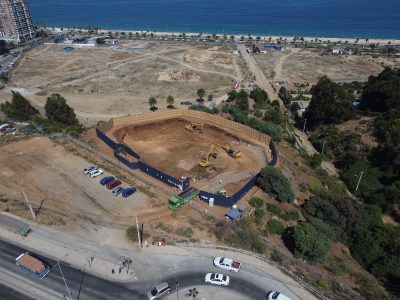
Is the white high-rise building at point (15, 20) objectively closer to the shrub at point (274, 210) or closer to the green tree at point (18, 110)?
the green tree at point (18, 110)

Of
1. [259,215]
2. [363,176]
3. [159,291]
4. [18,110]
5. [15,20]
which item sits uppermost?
[15,20]

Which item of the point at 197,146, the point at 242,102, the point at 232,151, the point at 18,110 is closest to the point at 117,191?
the point at 197,146

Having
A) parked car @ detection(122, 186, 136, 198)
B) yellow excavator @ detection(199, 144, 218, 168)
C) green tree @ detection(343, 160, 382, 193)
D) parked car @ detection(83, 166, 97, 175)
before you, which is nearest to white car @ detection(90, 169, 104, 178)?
parked car @ detection(83, 166, 97, 175)

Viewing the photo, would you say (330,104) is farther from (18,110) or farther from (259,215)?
(18,110)

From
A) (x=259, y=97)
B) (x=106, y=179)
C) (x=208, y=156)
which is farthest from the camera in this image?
(x=259, y=97)

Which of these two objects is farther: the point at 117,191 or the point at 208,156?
the point at 208,156

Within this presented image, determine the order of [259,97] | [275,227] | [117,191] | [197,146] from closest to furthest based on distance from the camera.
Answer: [275,227]
[117,191]
[197,146]
[259,97]

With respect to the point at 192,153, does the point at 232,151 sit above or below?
above
